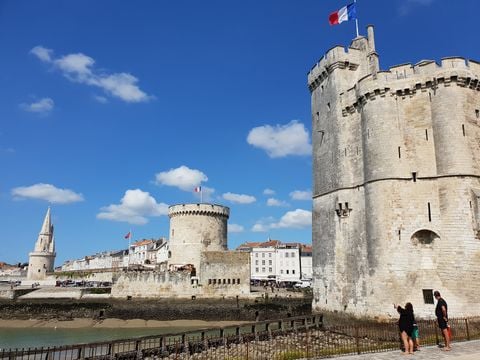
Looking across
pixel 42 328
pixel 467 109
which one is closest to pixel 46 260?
pixel 42 328

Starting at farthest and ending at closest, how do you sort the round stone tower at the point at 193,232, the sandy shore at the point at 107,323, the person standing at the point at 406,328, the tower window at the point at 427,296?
the round stone tower at the point at 193,232, the sandy shore at the point at 107,323, the tower window at the point at 427,296, the person standing at the point at 406,328

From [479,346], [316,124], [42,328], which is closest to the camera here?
[479,346]

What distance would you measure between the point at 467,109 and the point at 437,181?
12.5 ft

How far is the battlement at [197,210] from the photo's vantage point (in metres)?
42.7

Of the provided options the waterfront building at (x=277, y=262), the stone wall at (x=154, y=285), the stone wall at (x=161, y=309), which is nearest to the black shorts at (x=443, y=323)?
the stone wall at (x=161, y=309)

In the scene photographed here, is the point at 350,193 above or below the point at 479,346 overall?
above

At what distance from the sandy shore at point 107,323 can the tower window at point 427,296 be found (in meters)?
17.9

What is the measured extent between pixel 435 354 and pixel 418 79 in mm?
14204

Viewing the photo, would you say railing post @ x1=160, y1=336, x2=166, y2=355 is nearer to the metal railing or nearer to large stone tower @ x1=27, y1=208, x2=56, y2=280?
the metal railing

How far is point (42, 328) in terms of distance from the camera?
30.8 meters

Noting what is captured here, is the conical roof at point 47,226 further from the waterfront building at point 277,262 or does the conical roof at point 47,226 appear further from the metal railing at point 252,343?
the metal railing at point 252,343

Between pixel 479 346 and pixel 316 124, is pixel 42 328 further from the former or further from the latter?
pixel 479 346

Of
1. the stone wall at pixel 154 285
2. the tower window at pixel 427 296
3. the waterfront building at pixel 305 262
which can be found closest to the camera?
the tower window at pixel 427 296

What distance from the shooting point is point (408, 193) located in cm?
1944
